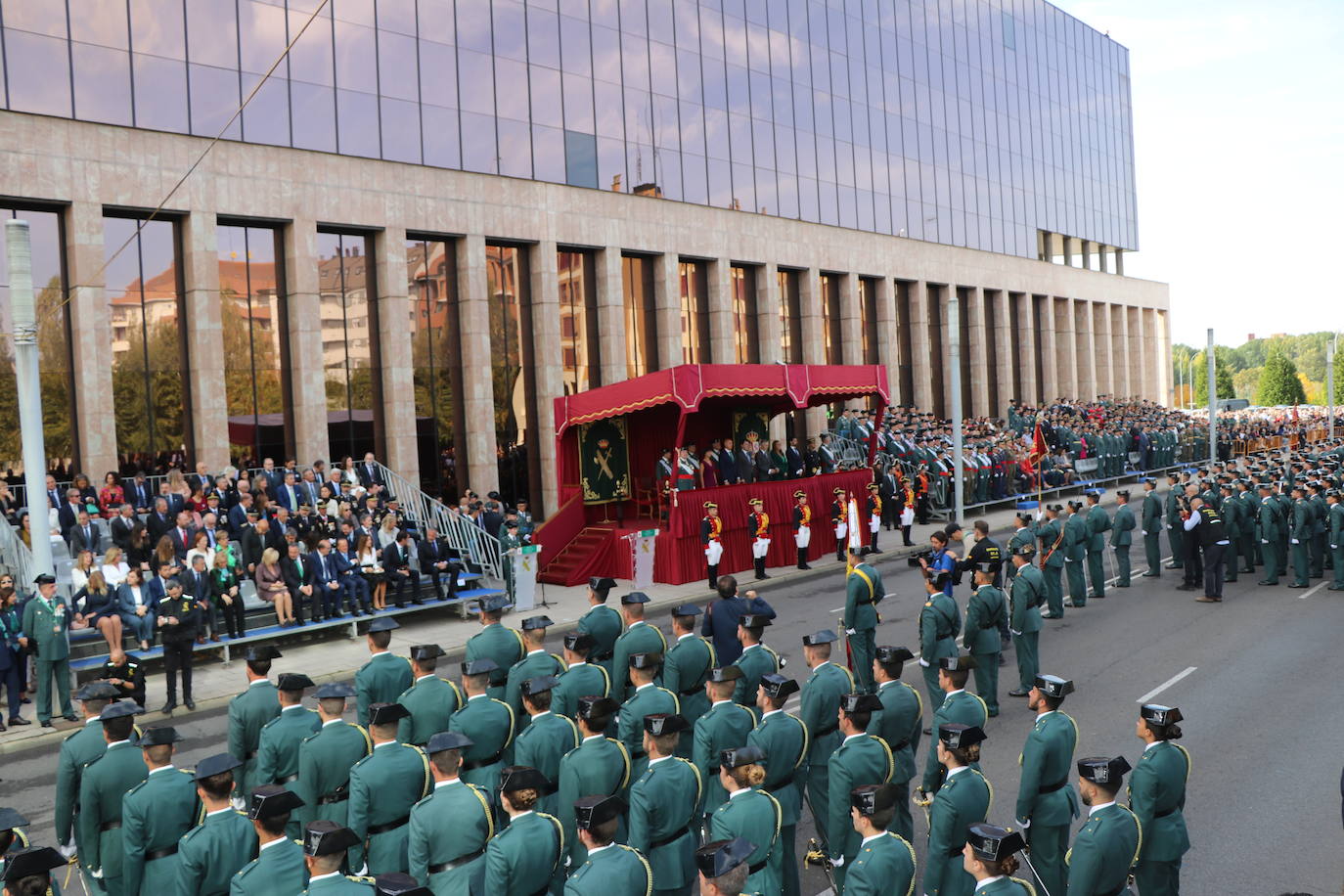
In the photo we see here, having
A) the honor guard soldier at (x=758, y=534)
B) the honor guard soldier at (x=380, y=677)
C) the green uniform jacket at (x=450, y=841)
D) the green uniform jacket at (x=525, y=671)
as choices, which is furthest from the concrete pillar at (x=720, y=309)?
the green uniform jacket at (x=450, y=841)

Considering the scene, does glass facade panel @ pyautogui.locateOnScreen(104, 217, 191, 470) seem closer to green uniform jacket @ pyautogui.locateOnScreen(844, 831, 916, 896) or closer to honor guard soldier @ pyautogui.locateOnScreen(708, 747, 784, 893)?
honor guard soldier @ pyautogui.locateOnScreen(708, 747, 784, 893)

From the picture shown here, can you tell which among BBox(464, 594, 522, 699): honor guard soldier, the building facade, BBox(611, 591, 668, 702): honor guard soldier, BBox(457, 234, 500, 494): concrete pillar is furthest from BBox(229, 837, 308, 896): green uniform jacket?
BBox(457, 234, 500, 494): concrete pillar

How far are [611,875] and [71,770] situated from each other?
4511mm

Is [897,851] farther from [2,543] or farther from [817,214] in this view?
[817,214]

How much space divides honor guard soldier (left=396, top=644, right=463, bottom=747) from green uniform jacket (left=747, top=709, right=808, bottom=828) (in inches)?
98.9

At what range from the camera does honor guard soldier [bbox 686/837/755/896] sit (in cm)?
462

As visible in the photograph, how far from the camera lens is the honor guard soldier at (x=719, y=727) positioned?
7.54 meters

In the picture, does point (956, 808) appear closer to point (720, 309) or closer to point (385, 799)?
point (385, 799)

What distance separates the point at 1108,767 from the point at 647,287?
29547 mm

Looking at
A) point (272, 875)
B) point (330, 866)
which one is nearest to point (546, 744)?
point (272, 875)

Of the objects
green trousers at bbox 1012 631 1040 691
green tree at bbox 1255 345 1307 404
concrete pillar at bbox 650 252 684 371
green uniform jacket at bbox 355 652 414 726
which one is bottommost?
green trousers at bbox 1012 631 1040 691

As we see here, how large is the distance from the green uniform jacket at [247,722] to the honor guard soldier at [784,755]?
3928 millimetres

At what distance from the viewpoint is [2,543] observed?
1762cm

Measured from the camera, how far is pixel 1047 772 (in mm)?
7164
